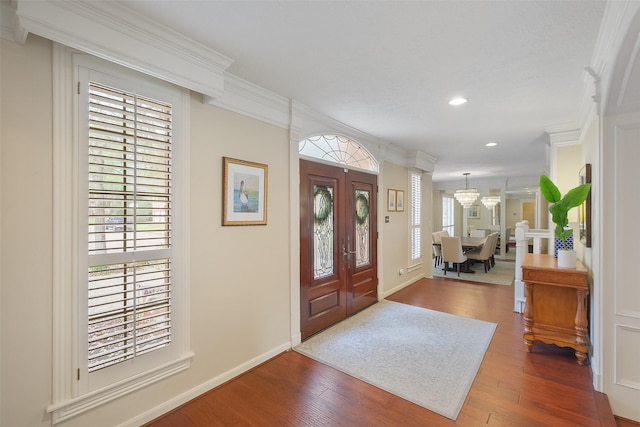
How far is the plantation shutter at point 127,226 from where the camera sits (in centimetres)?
174

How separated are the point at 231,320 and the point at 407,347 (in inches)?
72.2

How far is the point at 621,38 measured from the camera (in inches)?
61.2

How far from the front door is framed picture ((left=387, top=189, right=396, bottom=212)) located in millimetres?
494

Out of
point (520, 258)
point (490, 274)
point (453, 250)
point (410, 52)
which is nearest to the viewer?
point (410, 52)

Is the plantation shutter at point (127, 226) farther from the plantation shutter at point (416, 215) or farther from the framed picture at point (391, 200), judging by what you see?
the plantation shutter at point (416, 215)

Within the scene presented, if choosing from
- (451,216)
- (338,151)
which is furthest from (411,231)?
(451,216)

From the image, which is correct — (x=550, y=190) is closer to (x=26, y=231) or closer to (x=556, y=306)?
(x=556, y=306)

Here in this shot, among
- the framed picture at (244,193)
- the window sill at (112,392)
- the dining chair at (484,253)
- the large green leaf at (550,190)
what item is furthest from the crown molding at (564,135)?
the window sill at (112,392)

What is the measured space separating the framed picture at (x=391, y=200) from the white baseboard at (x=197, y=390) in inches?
114

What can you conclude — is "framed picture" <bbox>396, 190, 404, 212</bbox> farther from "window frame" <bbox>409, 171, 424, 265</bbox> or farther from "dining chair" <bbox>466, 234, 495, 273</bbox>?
"dining chair" <bbox>466, 234, 495, 273</bbox>

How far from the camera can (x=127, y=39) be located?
5.58 ft

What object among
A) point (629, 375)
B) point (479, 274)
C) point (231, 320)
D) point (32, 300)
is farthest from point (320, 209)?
point (479, 274)

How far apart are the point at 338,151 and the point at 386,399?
2.74 metres

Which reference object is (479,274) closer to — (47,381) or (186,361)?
(186,361)
